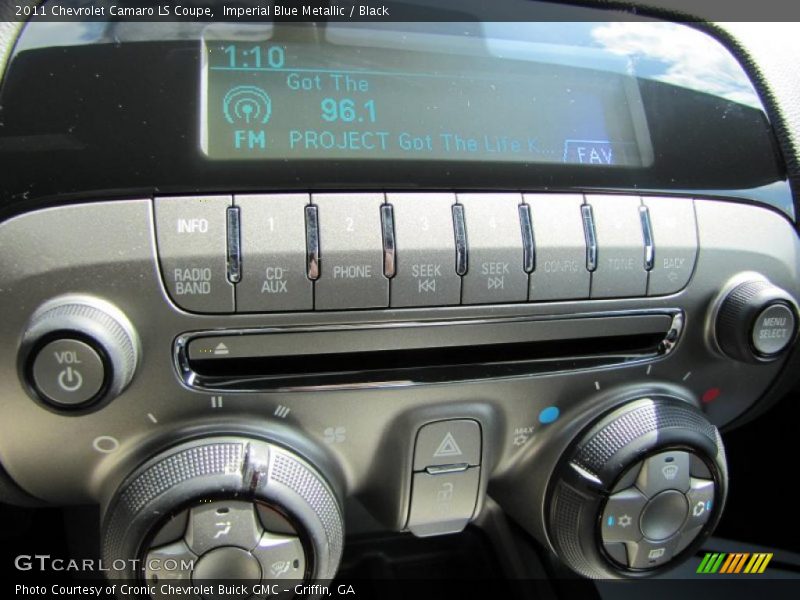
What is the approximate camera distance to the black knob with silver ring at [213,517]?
2.14ft

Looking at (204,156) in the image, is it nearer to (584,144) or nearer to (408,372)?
(408,372)

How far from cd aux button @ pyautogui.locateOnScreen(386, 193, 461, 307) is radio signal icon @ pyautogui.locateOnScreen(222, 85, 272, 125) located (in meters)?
0.14

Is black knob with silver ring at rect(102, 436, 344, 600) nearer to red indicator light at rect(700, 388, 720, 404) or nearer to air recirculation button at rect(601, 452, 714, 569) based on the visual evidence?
air recirculation button at rect(601, 452, 714, 569)

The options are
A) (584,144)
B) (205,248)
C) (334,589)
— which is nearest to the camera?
(205,248)

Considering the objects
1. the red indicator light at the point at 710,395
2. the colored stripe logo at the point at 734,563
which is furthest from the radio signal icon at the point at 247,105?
the colored stripe logo at the point at 734,563

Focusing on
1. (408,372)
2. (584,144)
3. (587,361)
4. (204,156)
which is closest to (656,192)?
(584,144)

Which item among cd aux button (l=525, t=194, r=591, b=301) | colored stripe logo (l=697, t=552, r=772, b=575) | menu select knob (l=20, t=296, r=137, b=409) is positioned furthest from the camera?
colored stripe logo (l=697, t=552, r=772, b=575)

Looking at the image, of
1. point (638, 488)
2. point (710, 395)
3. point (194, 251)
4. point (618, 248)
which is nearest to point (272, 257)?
point (194, 251)

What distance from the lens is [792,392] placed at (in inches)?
38.9

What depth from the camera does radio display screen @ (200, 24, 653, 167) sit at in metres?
0.68

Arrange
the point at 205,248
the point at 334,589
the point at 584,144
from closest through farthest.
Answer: the point at 205,248 → the point at 584,144 → the point at 334,589

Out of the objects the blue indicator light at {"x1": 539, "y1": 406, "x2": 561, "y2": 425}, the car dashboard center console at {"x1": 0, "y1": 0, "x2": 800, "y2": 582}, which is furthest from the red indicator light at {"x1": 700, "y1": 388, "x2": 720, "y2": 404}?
the blue indicator light at {"x1": 539, "y1": 406, "x2": 561, "y2": 425}

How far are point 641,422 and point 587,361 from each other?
0.08 metres

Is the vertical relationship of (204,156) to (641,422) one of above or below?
above
